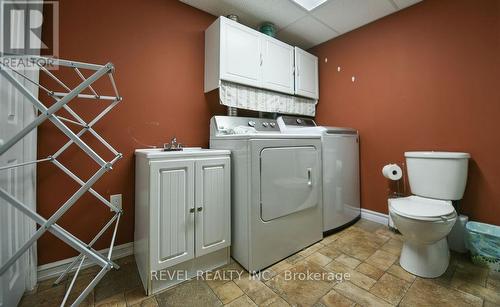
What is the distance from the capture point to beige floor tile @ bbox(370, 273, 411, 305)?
4.02ft

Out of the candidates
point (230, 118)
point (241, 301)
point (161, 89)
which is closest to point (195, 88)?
point (161, 89)

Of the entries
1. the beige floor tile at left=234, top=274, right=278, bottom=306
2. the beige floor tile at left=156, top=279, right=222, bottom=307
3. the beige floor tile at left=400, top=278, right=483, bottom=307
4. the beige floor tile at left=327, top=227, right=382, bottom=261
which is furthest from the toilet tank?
the beige floor tile at left=156, top=279, right=222, bottom=307

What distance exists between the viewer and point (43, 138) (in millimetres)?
1386

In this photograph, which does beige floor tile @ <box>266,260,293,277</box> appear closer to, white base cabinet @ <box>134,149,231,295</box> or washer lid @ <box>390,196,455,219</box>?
white base cabinet @ <box>134,149,231,295</box>

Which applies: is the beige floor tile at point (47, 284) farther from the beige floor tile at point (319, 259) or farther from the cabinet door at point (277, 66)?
the cabinet door at point (277, 66)

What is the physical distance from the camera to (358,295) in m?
1.25

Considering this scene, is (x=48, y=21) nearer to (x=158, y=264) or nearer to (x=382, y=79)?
(x=158, y=264)

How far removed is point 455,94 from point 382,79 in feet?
2.06

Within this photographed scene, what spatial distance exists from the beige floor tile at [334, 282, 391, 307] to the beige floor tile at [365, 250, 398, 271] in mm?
342

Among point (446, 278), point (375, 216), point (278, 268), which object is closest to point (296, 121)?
point (375, 216)

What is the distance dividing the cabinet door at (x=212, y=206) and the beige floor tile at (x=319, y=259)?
68cm

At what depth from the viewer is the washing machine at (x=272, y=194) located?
145 centimetres

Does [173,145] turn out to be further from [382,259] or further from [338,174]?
[382,259]

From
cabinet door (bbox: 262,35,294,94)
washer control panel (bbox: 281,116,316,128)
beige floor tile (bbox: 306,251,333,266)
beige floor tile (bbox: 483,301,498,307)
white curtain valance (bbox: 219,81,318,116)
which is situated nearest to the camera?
beige floor tile (bbox: 483,301,498,307)
